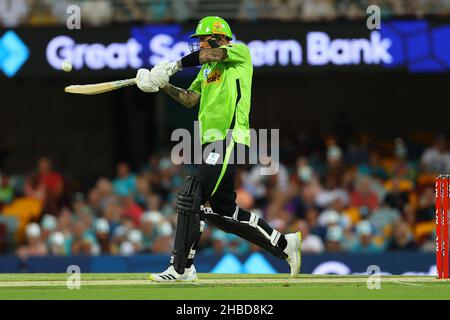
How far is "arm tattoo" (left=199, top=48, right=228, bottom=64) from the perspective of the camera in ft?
28.0

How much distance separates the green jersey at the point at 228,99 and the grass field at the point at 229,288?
3.65 ft

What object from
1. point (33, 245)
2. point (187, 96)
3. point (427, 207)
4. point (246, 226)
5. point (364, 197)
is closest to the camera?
point (246, 226)

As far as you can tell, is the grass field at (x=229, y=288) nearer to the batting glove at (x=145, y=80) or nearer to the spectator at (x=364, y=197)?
the batting glove at (x=145, y=80)

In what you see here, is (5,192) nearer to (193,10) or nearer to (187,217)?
(193,10)

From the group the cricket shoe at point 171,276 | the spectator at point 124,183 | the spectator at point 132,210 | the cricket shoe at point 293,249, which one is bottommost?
the cricket shoe at point 171,276

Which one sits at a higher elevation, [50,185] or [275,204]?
[50,185]

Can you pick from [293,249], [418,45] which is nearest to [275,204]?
[418,45]

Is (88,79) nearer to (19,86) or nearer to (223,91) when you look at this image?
(19,86)

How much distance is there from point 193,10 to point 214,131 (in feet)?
26.3

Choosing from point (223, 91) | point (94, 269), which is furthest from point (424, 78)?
point (223, 91)

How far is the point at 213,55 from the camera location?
28.0 feet

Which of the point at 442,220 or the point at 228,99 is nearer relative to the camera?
the point at 228,99

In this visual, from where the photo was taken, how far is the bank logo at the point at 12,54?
16.2 m

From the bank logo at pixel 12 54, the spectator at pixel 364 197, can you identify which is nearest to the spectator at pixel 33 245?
the bank logo at pixel 12 54
